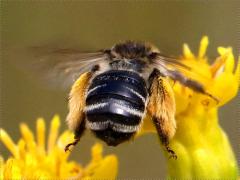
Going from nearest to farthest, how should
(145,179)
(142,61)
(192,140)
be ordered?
1. (142,61)
2. (192,140)
3. (145,179)

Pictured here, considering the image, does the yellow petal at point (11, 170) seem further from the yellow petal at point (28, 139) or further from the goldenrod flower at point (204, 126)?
the goldenrod flower at point (204, 126)

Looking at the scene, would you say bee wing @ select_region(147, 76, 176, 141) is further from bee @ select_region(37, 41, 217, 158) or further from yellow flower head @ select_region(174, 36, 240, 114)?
yellow flower head @ select_region(174, 36, 240, 114)

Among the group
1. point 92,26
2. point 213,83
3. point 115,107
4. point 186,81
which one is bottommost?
point 115,107

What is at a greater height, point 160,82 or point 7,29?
point 7,29

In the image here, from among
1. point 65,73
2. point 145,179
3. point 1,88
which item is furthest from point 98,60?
point 1,88

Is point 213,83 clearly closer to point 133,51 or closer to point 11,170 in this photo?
point 133,51

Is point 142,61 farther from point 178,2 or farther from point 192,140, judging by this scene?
point 178,2

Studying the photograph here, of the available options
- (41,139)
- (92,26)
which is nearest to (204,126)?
(41,139)
